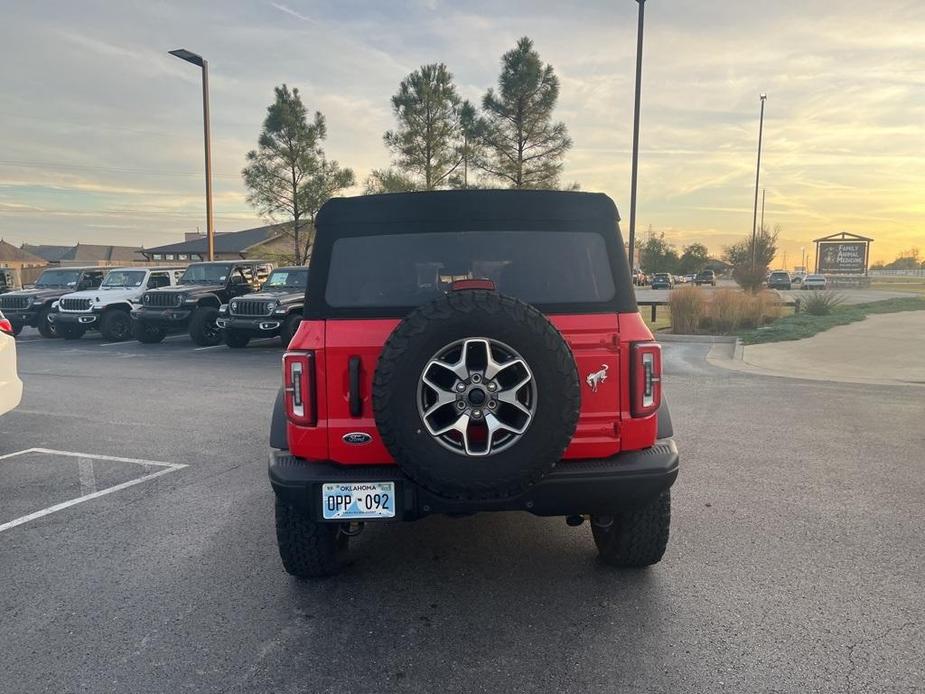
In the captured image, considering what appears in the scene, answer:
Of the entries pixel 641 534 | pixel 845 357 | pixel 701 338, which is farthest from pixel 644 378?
pixel 701 338

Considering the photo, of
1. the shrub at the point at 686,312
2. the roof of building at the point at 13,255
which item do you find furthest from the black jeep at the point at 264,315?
the roof of building at the point at 13,255

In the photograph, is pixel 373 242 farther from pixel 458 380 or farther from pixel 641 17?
pixel 641 17

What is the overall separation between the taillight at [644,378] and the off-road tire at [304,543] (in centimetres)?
165

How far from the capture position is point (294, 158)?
1065 inches

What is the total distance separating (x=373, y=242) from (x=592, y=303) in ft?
3.75

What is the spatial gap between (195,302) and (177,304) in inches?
17.6

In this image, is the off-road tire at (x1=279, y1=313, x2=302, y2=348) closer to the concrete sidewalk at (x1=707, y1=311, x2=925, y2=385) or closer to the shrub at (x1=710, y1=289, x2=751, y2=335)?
the concrete sidewalk at (x1=707, y1=311, x2=925, y2=385)

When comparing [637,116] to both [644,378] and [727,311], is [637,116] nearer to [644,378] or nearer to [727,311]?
[727,311]

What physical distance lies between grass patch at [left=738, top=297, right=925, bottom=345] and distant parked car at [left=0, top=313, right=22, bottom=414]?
43.3ft

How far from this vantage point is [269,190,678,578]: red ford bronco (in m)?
2.71

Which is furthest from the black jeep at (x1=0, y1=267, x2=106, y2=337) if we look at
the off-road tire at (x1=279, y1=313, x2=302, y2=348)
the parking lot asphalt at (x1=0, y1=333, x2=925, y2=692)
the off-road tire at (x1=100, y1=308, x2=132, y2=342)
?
the parking lot asphalt at (x1=0, y1=333, x2=925, y2=692)

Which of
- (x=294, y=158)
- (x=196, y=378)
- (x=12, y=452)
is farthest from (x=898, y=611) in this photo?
(x=294, y=158)

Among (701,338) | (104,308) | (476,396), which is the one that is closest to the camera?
(476,396)

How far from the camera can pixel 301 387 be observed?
3.03 meters
